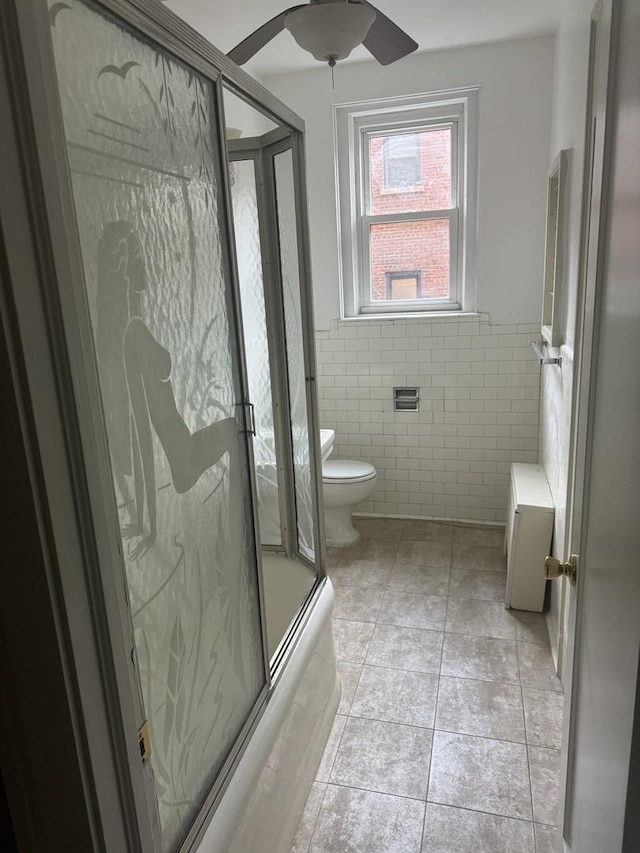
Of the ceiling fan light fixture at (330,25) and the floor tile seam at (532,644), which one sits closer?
the ceiling fan light fixture at (330,25)

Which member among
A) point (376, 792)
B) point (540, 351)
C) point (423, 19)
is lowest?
point (376, 792)

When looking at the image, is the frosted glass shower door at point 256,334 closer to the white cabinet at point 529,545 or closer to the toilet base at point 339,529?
the white cabinet at point 529,545

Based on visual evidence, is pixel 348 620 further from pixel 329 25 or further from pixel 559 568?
pixel 329 25

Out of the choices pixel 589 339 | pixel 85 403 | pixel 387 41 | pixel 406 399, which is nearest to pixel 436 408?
pixel 406 399

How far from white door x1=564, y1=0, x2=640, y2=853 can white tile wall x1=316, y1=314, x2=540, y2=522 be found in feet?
7.34

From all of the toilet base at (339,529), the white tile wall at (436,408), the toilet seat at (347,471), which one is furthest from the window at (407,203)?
the toilet base at (339,529)

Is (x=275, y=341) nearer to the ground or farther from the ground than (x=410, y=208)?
nearer to the ground

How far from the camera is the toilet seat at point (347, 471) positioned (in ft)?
10.9

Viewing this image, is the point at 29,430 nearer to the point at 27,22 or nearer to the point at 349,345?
the point at 27,22

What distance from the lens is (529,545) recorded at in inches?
103

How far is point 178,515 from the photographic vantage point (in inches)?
43.0

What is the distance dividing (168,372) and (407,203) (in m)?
2.85

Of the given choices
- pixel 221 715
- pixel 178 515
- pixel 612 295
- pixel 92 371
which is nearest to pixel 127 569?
pixel 178 515

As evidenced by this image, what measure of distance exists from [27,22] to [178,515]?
0.75 m
